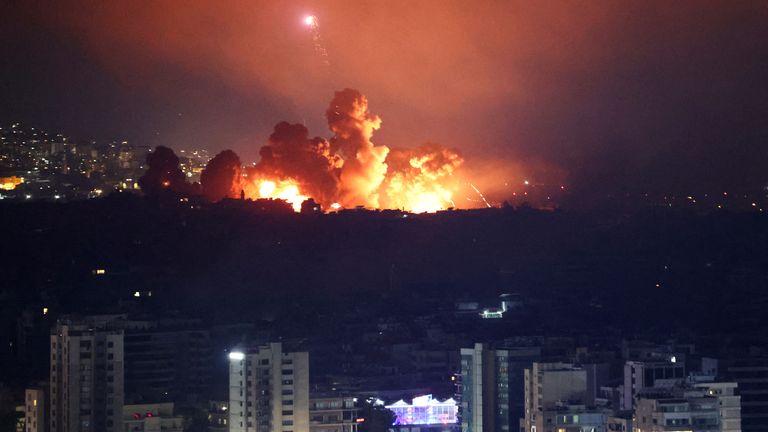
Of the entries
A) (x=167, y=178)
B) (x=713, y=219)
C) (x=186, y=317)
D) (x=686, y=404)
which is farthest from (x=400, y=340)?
(x=686, y=404)

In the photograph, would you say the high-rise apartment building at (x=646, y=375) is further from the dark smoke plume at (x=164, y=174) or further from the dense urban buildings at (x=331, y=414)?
the dark smoke plume at (x=164, y=174)

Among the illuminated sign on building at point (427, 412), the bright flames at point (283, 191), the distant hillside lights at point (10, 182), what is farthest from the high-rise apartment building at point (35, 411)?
the distant hillside lights at point (10, 182)

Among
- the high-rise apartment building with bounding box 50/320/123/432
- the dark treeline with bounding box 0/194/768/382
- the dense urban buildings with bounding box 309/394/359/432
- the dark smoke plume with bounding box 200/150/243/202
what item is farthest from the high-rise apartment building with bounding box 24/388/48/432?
the dark smoke plume with bounding box 200/150/243/202

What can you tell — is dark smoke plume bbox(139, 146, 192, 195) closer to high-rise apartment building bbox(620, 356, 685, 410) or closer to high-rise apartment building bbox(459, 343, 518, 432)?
high-rise apartment building bbox(459, 343, 518, 432)

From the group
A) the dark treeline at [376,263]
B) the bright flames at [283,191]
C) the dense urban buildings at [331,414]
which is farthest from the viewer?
the bright flames at [283,191]

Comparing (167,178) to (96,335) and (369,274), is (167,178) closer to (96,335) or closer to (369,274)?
(369,274)

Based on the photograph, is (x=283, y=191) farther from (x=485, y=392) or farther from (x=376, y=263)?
(x=485, y=392)
